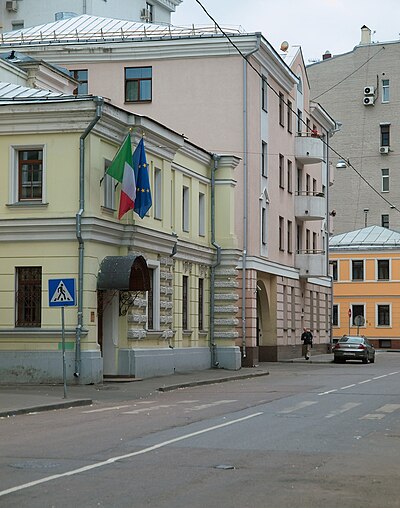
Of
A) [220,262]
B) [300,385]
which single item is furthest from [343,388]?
[220,262]

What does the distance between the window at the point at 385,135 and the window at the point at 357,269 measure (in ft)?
31.6

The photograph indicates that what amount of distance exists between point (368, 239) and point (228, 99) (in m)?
34.3

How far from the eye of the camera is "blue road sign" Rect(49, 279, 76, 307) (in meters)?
22.9

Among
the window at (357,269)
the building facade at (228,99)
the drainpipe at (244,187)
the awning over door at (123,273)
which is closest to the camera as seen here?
the awning over door at (123,273)

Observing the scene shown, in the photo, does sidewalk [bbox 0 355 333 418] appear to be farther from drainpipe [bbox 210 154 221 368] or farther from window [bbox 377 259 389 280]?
window [bbox 377 259 389 280]

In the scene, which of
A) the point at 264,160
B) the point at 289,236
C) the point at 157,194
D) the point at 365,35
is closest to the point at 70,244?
the point at 157,194

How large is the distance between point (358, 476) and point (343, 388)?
17.0 meters

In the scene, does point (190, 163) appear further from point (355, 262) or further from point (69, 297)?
point (355, 262)

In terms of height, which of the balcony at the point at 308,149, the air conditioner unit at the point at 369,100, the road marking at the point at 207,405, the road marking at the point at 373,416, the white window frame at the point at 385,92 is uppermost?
the white window frame at the point at 385,92

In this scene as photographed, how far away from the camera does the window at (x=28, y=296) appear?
2827 centimetres

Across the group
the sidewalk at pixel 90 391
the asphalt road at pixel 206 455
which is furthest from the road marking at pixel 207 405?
the sidewalk at pixel 90 391

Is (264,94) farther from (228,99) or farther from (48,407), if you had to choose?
(48,407)

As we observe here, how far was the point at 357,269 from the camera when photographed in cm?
7675

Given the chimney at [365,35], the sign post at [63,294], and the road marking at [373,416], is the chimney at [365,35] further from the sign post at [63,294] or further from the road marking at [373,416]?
the road marking at [373,416]
